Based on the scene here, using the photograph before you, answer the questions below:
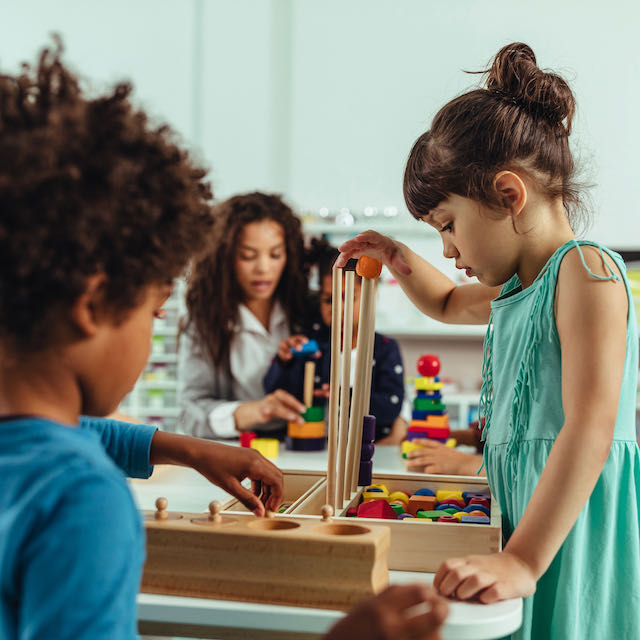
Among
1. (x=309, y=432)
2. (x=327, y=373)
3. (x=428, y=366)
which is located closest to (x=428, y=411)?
(x=428, y=366)

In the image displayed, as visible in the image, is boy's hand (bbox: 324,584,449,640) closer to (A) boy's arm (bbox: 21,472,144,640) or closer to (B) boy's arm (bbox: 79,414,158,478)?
(A) boy's arm (bbox: 21,472,144,640)

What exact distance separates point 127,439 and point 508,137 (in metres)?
0.52

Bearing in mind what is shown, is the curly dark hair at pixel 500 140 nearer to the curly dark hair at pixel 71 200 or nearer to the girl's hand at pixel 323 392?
the curly dark hair at pixel 71 200

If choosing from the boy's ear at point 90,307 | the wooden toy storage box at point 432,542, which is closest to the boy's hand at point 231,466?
the wooden toy storage box at point 432,542

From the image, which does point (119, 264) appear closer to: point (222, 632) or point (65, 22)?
point (222, 632)

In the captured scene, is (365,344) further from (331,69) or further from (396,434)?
(331,69)

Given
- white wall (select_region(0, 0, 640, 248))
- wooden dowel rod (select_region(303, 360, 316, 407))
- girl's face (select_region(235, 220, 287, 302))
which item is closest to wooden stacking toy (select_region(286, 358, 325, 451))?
wooden dowel rod (select_region(303, 360, 316, 407))

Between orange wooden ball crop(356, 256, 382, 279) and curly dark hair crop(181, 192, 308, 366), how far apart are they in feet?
3.55

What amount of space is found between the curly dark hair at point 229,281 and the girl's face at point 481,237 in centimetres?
119

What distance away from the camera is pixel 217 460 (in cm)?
77

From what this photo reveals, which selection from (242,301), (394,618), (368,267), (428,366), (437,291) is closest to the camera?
(394,618)

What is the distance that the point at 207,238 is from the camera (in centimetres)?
58

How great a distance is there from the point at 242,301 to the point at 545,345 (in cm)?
136

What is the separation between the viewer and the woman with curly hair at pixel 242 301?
78.2 inches
